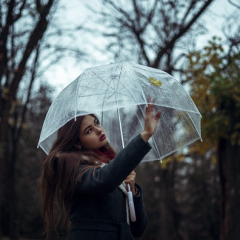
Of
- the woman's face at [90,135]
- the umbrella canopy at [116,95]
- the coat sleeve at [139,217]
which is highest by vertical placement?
the umbrella canopy at [116,95]

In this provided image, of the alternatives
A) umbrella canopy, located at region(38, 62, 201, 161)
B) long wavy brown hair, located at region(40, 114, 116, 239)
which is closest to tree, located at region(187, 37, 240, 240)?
umbrella canopy, located at region(38, 62, 201, 161)

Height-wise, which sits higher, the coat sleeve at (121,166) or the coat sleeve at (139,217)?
the coat sleeve at (121,166)

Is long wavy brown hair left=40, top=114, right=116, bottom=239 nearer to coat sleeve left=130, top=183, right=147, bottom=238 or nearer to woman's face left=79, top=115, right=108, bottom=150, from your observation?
woman's face left=79, top=115, right=108, bottom=150

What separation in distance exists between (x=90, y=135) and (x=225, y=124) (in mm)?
4760

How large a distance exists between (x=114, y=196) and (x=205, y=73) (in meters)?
5.72

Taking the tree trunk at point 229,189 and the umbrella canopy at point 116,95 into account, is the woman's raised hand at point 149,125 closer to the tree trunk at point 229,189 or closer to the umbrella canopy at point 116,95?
the umbrella canopy at point 116,95

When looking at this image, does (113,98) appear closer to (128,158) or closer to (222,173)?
(128,158)

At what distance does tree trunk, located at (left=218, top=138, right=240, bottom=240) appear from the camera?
6.71 m

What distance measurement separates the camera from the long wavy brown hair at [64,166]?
2.37 metres

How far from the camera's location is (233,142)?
687 cm

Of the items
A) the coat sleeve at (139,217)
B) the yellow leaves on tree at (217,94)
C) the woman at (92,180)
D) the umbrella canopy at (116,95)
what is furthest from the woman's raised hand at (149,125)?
the yellow leaves on tree at (217,94)

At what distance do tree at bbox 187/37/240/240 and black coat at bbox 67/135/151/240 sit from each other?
4667 millimetres

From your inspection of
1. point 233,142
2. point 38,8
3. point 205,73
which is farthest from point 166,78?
point 38,8

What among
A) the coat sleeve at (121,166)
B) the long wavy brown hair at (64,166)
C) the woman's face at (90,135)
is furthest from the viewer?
the woman's face at (90,135)
